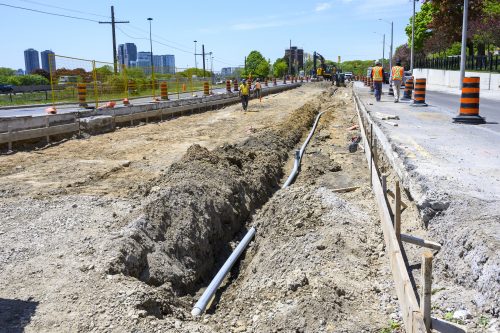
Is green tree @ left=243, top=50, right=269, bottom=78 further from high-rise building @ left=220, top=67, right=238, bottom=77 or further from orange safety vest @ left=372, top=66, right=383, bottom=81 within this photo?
orange safety vest @ left=372, top=66, right=383, bottom=81

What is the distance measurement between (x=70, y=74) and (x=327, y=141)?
12.6 m

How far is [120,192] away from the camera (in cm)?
914

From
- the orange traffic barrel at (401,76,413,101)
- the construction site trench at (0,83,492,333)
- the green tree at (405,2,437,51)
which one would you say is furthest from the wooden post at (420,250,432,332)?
the green tree at (405,2,437,51)

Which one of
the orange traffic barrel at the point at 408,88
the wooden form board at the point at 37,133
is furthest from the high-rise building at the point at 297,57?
the wooden form board at the point at 37,133

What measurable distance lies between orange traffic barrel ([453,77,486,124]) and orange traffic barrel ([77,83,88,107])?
15.1 m

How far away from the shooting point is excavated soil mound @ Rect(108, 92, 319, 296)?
6234mm

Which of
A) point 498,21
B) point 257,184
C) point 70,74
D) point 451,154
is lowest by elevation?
point 257,184

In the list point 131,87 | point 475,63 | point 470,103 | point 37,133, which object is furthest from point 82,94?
point 475,63

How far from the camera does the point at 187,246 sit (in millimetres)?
7141

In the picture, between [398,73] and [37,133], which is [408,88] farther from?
[37,133]

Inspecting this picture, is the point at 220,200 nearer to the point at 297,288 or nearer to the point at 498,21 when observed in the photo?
the point at 297,288

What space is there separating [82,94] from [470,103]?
614 inches

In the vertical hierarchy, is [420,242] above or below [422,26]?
below

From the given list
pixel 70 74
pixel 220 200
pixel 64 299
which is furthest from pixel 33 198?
pixel 70 74
